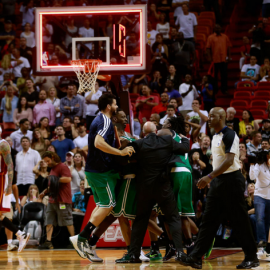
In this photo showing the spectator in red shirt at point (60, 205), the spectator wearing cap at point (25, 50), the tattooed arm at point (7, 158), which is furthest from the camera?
the spectator wearing cap at point (25, 50)

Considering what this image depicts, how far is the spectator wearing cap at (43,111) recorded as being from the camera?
1466 cm

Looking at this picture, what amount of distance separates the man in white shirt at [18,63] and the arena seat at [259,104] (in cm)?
728

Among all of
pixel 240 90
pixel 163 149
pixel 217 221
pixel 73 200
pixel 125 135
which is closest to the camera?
pixel 217 221

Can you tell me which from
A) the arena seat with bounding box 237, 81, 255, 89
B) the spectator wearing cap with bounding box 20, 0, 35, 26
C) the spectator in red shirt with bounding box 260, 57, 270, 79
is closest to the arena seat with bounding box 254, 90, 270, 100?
the arena seat with bounding box 237, 81, 255, 89

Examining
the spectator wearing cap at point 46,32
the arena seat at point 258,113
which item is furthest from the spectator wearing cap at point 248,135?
the spectator wearing cap at point 46,32

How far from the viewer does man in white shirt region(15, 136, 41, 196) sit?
12.4 m

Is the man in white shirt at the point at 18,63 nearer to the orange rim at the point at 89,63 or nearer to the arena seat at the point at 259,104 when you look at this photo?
the arena seat at the point at 259,104

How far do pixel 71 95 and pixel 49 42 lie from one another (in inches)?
195

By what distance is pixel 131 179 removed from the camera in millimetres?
7543

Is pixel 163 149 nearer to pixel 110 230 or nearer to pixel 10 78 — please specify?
pixel 110 230

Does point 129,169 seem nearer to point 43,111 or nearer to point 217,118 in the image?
point 217,118

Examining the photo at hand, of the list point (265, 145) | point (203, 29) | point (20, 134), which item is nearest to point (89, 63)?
point (265, 145)

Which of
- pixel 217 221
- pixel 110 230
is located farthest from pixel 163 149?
pixel 110 230

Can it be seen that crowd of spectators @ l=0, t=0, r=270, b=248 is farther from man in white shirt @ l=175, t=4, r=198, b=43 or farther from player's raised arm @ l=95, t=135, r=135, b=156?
player's raised arm @ l=95, t=135, r=135, b=156
